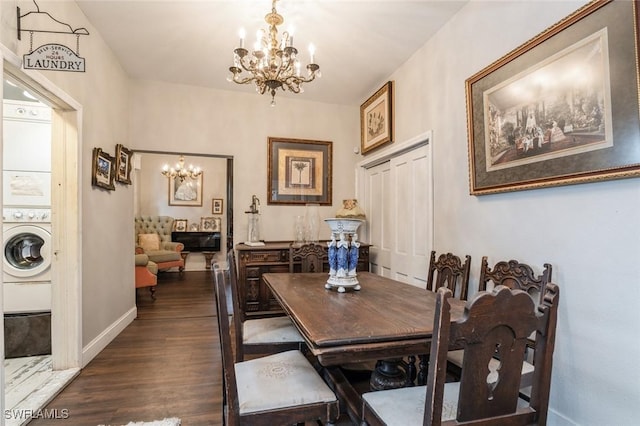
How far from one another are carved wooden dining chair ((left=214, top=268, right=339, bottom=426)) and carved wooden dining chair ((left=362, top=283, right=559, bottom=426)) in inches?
12.9

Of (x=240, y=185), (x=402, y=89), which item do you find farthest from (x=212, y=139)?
(x=402, y=89)

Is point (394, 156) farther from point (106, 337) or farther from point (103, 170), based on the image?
point (106, 337)

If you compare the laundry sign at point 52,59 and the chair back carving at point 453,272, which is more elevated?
the laundry sign at point 52,59

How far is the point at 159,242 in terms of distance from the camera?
23.1 feet

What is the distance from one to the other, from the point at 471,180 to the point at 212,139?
10.5 ft

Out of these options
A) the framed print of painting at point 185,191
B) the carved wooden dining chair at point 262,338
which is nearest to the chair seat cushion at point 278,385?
the carved wooden dining chair at point 262,338

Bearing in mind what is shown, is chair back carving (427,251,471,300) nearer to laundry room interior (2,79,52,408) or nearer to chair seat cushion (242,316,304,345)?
chair seat cushion (242,316,304,345)

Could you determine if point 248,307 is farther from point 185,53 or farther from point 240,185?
point 185,53

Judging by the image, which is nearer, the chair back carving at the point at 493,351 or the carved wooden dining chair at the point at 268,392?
the chair back carving at the point at 493,351

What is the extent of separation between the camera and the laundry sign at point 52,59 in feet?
5.83

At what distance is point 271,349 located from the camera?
6.30ft

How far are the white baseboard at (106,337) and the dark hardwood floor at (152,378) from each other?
5 centimetres

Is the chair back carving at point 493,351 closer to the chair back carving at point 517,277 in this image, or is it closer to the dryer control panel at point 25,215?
the chair back carving at point 517,277

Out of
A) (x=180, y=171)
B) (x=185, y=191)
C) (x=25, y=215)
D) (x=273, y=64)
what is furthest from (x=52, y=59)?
(x=185, y=191)
